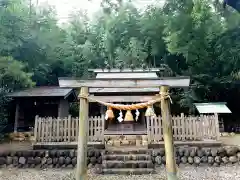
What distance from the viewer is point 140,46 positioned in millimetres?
18156

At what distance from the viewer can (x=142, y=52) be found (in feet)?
59.3

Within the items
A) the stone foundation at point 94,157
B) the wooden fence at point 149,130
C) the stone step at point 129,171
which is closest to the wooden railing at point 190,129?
the wooden fence at point 149,130

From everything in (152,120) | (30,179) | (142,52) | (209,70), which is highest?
(142,52)

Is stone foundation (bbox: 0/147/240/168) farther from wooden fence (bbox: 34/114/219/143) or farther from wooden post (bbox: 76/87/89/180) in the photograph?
wooden post (bbox: 76/87/89/180)

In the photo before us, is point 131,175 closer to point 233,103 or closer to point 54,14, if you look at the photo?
point 233,103

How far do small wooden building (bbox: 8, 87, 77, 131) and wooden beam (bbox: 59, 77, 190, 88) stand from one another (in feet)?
25.3

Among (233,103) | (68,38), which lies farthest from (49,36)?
(233,103)

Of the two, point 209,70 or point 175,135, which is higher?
point 209,70

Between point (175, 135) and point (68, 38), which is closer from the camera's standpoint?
point (175, 135)

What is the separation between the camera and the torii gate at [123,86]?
5.39 metres

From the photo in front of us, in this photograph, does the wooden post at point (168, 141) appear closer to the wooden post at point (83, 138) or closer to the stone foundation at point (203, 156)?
the wooden post at point (83, 138)

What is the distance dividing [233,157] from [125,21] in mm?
14834

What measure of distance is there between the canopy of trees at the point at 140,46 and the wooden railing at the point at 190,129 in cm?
491

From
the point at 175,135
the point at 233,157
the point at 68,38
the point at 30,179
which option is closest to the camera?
the point at 30,179
